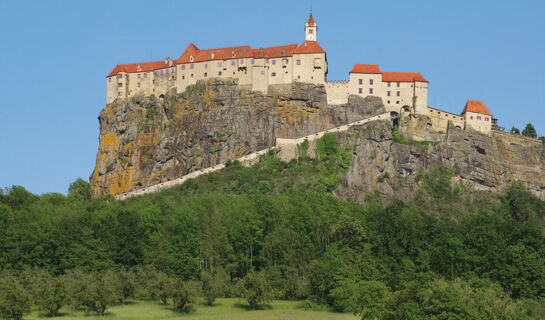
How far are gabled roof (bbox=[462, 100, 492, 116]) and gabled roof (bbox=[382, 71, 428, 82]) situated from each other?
7.50 metres

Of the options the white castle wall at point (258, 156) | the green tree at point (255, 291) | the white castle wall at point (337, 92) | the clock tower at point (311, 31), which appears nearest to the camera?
the green tree at point (255, 291)

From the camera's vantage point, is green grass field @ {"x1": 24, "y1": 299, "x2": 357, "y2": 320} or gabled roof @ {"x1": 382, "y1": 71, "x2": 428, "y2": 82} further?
gabled roof @ {"x1": 382, "y1": 71, "x2": 428, "y2": 82}

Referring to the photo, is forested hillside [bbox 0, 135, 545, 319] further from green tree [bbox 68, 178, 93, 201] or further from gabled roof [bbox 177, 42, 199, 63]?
gabled roof [bbox 177, 42, 199, 63]

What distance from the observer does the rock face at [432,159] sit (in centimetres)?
11688

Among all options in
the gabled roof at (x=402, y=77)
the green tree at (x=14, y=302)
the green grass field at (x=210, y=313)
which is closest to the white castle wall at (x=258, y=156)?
the gabled roof at (x=402, y=77)

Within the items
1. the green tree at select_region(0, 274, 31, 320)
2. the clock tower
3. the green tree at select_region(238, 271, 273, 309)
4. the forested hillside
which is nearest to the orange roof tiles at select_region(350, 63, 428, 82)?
the clock tower

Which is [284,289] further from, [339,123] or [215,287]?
[339,123]

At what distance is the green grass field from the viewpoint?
72769 mm

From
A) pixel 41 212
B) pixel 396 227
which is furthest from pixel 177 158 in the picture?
pixel 396 227

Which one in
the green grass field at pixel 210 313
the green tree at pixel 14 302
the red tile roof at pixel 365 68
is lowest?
the green grass field at pixel 210 313

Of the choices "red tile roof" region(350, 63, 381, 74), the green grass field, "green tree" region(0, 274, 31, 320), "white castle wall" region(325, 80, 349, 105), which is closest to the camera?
"green tree" region(0, 274, 31, 320)

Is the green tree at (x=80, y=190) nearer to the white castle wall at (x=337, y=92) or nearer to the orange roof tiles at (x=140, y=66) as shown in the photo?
the orange roof tiles at (x=140, y=66)

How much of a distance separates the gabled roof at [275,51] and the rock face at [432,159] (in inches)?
631

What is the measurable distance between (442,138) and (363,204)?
20.4m
